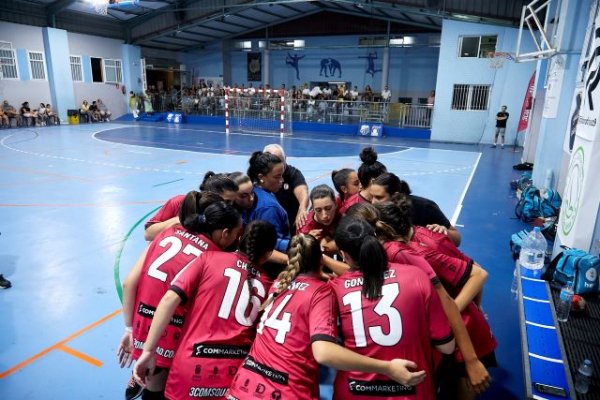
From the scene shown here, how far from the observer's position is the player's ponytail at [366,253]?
200cm

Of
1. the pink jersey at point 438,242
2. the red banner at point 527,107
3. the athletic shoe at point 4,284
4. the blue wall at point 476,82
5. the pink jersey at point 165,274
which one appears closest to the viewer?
the pink jersey at point 165,274

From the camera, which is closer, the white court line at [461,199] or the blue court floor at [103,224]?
the blue court floor at [103,224]

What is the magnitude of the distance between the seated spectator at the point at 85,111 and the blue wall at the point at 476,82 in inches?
875

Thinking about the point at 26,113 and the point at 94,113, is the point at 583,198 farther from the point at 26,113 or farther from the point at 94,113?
the point at 94,113

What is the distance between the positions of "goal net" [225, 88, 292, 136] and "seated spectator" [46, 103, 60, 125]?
1085 centimetres

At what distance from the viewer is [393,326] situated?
1975 millimetres

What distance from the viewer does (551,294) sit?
14.5 feet

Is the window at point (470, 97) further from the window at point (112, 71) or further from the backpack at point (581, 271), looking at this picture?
the window at point (112, 71)

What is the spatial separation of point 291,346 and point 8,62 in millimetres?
28191

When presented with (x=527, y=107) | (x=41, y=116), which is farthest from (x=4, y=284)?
(x=41, y=116)

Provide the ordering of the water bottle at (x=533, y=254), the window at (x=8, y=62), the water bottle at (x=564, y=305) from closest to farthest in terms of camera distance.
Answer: the water bottle at (x=564, y=305), the water bottle at (x=533, y=254), the window at (x=8, y=62)

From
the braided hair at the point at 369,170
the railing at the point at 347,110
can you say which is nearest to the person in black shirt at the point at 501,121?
the railing at the point at 347,110

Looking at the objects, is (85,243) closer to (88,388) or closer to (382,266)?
(88,388)

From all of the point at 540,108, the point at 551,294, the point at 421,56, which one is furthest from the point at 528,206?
the point at 421,56
